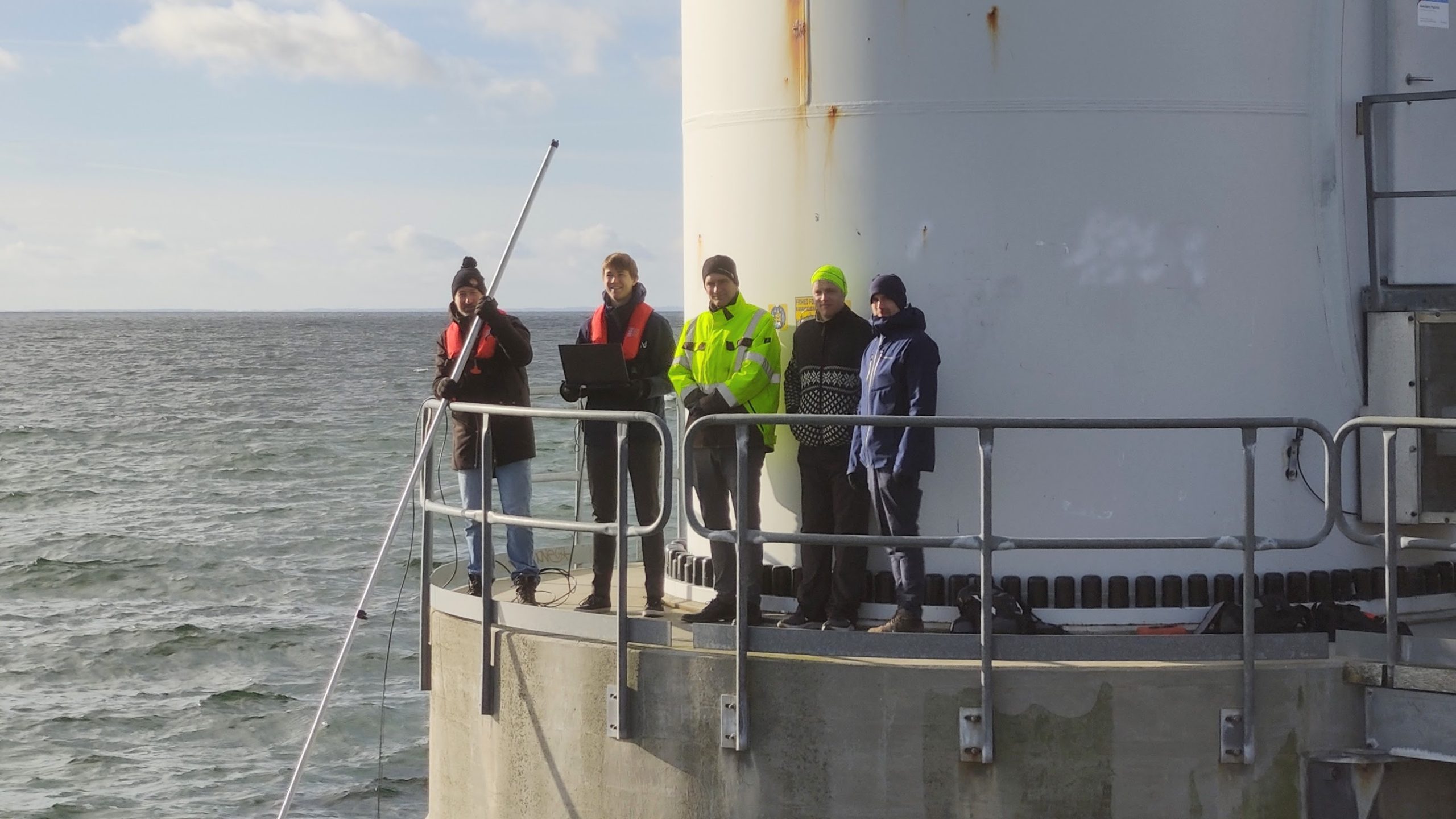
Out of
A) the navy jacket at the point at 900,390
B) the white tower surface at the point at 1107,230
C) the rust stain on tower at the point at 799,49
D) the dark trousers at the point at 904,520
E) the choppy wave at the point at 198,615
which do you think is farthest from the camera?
the choppy wave at the point at 198,615

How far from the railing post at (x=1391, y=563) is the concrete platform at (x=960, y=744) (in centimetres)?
18

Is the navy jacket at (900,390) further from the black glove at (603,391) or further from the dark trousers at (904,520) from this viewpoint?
the black glove at (603,391)

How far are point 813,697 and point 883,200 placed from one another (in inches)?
91.0

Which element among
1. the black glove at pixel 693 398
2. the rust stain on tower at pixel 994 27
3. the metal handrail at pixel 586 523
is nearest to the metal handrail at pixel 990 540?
the metal handrail at pixel 586 523

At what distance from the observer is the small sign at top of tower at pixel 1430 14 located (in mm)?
8266

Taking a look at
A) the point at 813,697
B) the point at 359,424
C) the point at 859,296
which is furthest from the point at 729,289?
the point at 359,424

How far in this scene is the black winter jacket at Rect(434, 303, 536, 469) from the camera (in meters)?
8.72

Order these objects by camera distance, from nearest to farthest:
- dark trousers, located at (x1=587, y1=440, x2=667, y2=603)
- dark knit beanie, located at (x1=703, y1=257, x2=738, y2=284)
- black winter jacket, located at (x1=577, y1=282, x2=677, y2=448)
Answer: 1. dark knit beanie, located at (x1=703, y1=257, x2=738, y2=284)
2. dark trousers, located at (x1=587, y1=440, x2=667, y2=603)
3. black winter jacket, located at (x1=577, y1=282, x2=677, y2=448)

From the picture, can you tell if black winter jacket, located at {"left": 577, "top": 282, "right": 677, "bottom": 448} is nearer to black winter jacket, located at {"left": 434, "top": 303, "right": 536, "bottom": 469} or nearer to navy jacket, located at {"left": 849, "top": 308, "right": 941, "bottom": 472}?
black winter jacket, located at {"left": 434, "top": 303, "right": 536, "bottom": 469}

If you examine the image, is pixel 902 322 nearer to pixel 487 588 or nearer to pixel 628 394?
pixel 628 394

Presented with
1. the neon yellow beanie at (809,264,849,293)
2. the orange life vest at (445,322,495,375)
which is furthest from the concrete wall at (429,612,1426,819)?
the orange life vest at (445,322,495,375)

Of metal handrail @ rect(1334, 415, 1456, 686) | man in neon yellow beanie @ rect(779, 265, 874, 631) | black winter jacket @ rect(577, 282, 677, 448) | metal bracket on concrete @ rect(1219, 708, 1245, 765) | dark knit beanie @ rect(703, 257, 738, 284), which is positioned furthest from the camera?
black winter jacket @ rect(577, 282, 677, 448)

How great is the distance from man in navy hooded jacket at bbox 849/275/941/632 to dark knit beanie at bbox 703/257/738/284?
738mm

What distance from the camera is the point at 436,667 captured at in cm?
839
